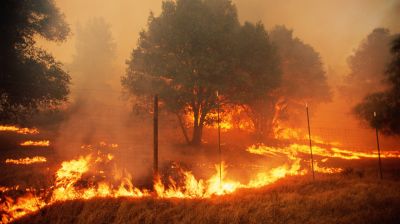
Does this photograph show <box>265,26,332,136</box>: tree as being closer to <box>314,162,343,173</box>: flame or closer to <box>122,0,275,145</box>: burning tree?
<box>122,0,275,145</box>: burning tree

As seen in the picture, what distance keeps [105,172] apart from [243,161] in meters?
11.7

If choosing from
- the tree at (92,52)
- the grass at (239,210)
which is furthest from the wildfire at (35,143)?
the tree at (92,52)

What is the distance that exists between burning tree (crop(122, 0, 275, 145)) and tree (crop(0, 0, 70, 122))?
7.04 m

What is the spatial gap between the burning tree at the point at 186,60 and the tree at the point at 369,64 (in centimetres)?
3100

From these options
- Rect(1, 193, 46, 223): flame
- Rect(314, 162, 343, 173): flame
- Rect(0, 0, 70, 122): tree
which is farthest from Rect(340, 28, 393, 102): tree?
Rect(1, 193, 46, 223): flame

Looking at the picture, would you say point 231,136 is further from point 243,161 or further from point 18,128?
point 18,128

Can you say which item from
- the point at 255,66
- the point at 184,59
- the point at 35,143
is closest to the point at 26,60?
the point at 35,143

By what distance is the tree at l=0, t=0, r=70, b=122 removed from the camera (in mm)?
17797

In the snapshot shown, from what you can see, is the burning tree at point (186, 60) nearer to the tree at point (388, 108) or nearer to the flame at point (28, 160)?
the flame at point (28, 160)

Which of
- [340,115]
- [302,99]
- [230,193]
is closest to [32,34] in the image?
[230,193]

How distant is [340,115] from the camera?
63219 mm

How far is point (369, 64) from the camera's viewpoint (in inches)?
1855

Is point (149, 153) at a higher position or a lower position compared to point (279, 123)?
lower

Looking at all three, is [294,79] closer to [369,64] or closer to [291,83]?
[291,83]
